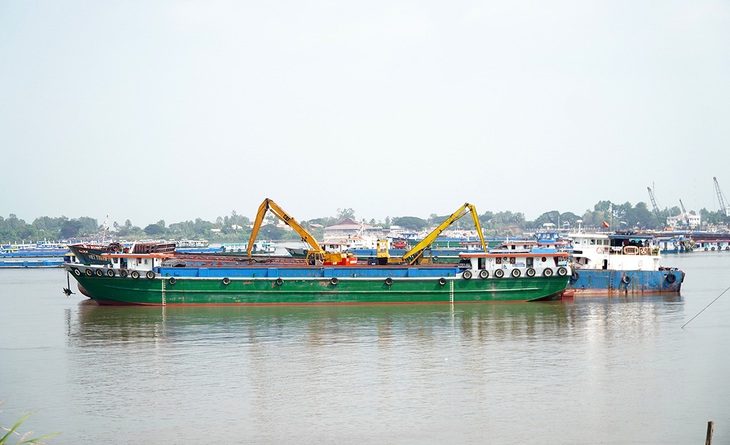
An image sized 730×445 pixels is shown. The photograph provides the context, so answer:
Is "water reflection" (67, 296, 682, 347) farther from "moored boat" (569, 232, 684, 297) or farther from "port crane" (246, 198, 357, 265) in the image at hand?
"port crane" (246, 198, 357, 265)

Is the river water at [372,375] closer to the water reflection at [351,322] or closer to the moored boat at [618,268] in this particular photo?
the water reflection at [351,322]

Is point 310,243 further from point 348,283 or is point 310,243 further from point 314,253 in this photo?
point 348,283

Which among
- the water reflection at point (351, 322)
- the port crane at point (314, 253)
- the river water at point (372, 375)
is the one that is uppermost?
the port crane at point (314, 253)

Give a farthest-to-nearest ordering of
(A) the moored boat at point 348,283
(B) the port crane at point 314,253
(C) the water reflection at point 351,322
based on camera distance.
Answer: (B) the port crane at point 314,253 < (A) the moored boat at point 348,283 < (C) the water reflection at point 351,322

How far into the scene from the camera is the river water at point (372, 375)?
1008 inches

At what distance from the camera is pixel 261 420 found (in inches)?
1045

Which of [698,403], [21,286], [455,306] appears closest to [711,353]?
[698,403]

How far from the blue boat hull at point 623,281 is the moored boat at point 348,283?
5477 mm

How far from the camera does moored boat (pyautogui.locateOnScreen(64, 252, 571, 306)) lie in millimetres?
51000

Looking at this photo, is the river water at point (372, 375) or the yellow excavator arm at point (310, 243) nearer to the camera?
the river water at point (372, 375)

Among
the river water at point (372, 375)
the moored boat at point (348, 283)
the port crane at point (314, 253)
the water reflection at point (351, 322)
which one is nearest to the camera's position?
the river water at point (372, 375)

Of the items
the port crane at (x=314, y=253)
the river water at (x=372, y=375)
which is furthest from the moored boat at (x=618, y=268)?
the port crane at (x=314, y=253)

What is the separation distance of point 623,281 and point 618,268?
195 centimetres

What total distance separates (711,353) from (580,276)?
21.2 meters
